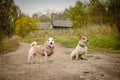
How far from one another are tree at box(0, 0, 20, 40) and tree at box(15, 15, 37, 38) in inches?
393

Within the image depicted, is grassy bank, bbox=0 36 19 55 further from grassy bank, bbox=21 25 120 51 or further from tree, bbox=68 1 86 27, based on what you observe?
tree, bbox=68 1 86 27

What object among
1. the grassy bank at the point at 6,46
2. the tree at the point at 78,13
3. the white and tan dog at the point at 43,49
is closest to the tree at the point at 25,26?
the grassy bank at the point at 6,46

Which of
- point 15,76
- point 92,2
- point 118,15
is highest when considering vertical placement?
point 92,2

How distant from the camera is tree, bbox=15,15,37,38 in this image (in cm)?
3438

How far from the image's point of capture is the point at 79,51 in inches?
413

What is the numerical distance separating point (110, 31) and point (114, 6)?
3.30 metres

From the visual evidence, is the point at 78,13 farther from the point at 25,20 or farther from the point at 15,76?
the point at 15,76

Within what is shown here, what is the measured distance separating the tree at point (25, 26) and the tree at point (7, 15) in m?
9.97

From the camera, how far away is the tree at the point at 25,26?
34.4 m

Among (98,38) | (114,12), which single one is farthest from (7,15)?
(114,12)

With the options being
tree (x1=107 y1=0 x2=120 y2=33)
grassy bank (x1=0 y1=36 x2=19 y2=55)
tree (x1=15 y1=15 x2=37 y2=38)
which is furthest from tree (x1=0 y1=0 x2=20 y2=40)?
tree (x1=15 y1=15 x2=37 y2=38)

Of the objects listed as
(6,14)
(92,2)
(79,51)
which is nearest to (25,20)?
(6,14)

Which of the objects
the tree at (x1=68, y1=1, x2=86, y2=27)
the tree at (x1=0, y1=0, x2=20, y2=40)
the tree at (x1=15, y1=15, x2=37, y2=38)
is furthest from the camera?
the tree at (x1=68, y1=1, x2=86, y2=27)

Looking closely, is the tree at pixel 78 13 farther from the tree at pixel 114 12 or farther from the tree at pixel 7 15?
the tree at pixel 114 12
